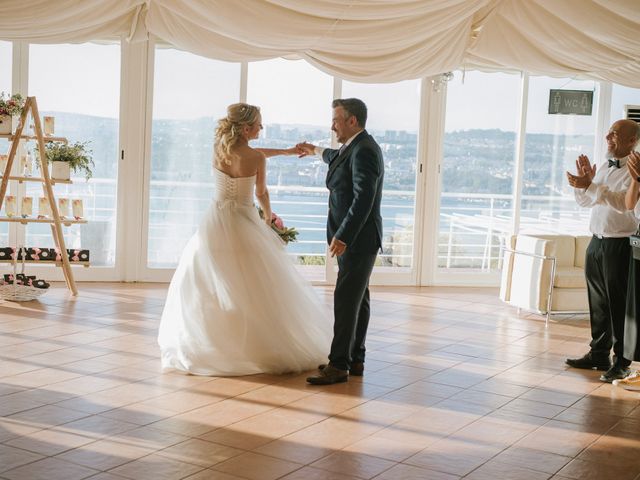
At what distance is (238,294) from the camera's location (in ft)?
18.4

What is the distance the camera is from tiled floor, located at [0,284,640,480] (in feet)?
13.1

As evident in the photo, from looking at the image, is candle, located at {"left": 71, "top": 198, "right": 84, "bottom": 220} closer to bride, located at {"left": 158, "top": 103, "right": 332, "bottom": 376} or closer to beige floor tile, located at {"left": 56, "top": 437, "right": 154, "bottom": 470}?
bride, located at {"left": 158, "top": 103, "right": 332, "bottom": 376}

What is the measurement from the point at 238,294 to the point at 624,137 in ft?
9.04

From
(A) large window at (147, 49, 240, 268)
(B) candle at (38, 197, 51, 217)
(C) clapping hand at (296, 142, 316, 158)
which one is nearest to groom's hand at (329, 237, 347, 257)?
(C) clapping hand at (296, 142, 316, 158)

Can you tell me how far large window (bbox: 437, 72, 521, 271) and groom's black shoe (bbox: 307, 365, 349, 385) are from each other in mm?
5074

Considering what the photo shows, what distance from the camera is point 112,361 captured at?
19.1 ft

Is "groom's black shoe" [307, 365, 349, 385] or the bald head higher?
the bald head

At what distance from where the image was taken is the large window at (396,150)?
32.8ft

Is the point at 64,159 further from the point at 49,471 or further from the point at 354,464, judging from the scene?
the point at 354,464

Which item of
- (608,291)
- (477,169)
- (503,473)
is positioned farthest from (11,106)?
(503,473)

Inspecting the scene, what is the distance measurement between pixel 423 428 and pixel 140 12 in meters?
5.24

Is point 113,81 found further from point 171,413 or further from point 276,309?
point 171,413

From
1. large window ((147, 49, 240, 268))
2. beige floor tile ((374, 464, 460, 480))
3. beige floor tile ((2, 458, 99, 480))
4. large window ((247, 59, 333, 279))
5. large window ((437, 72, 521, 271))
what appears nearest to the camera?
beige floor tile ((2, 458, 99, 480))

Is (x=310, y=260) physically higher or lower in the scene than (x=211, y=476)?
higher
